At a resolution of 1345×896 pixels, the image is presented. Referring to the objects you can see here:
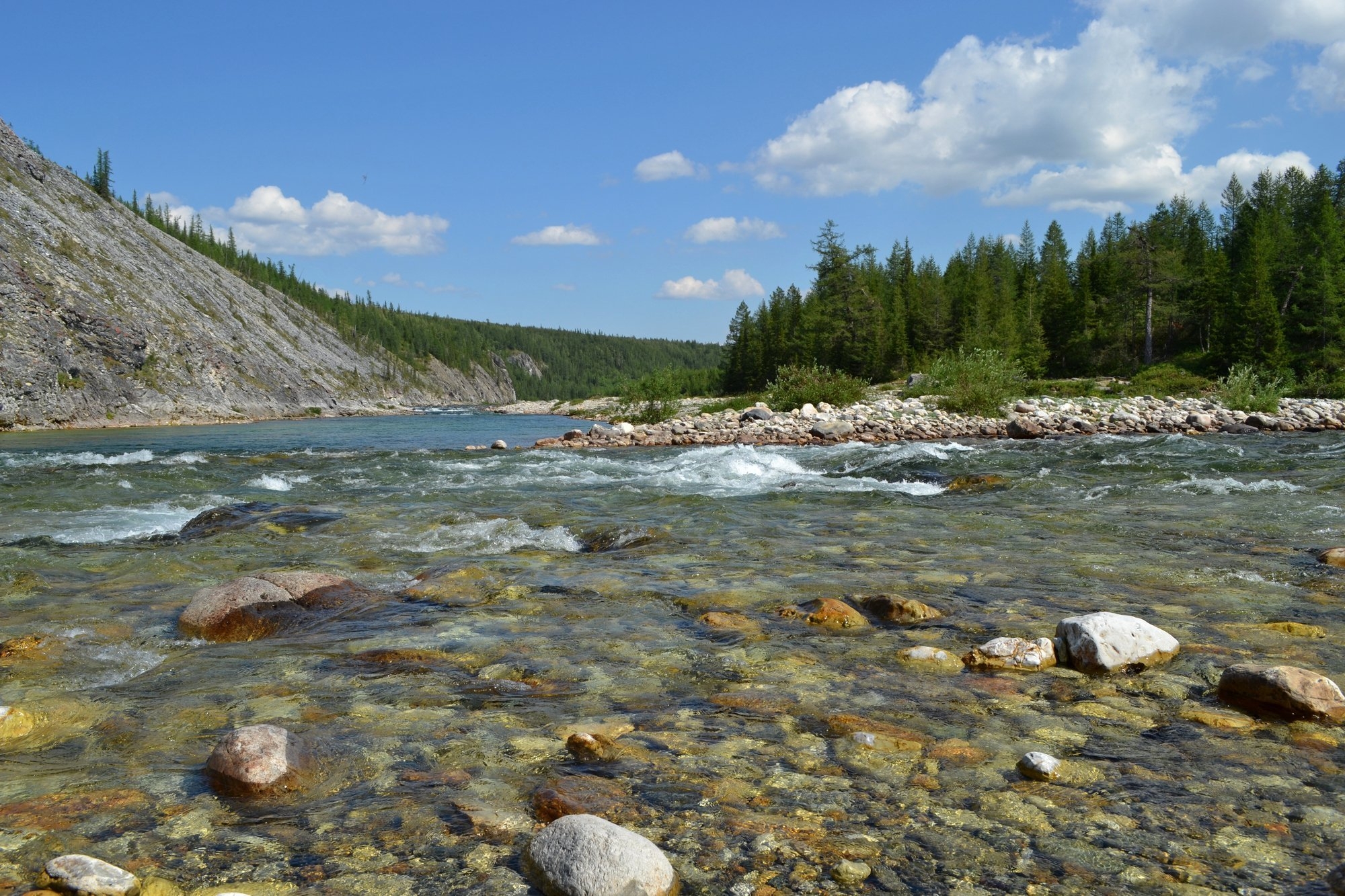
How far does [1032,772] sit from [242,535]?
10.3m

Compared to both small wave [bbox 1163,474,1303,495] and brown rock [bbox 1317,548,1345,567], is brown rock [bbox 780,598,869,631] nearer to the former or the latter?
brown rock [bbox 1317,548,1345,567]

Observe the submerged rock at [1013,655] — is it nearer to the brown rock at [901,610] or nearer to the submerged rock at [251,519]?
the brown rock at [901,610]

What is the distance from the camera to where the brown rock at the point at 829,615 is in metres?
6.27

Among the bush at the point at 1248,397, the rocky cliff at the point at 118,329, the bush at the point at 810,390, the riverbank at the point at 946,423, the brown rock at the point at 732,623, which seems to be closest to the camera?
the brown rock at the point at 732,623

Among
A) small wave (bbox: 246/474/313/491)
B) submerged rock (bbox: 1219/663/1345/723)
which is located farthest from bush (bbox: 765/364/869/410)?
submerged rock (bbox: 1219/663/1345/723)

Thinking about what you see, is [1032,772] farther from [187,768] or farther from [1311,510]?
[1311,510]

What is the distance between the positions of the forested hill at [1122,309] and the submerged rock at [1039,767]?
1921 inches

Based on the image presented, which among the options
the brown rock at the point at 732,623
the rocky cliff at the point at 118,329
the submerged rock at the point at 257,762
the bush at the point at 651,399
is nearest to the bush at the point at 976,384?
Answer: the bush at the point at 651,399

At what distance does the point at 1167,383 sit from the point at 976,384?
21689 mm

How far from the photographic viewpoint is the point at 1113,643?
16.9 feet

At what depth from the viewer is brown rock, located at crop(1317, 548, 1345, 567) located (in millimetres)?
7773

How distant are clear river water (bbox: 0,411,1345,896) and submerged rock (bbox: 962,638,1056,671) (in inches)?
5.7

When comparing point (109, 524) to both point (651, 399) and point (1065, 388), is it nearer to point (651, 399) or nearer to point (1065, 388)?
point (651, 399)

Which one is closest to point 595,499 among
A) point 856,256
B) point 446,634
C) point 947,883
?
point 446,634
